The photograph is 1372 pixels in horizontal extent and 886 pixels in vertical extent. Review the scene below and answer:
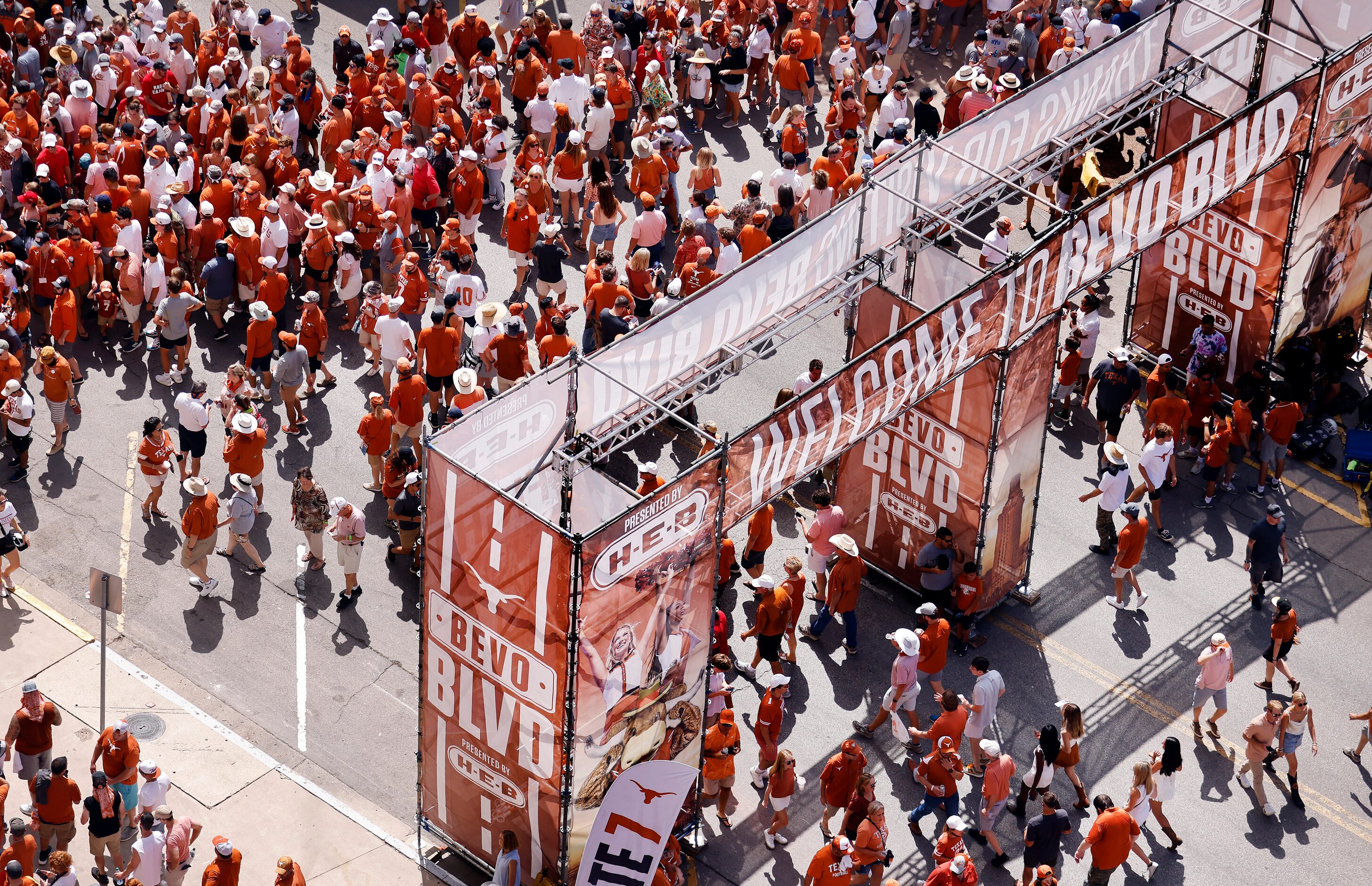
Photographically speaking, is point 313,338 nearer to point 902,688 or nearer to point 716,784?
point 716,784

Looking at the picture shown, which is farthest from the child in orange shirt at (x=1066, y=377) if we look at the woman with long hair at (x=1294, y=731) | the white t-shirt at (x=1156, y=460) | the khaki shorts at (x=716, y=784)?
the khaki shorts at (x=716, y=784)

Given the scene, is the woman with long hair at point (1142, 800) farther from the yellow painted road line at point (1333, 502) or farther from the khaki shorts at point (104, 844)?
the khaki shorts at point (104, 844)

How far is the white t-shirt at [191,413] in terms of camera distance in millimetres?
23828

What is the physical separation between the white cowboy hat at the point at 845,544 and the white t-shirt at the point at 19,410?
1031 centimetres

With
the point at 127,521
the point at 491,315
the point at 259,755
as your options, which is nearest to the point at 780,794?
the point at 259,755

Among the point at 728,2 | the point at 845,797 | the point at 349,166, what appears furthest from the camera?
the point at 728,2

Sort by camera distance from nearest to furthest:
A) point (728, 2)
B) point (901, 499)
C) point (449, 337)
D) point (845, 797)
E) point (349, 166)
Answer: point (845, 797), point (901, 499), point (449, 337), point (349, 166), point (728, 2)

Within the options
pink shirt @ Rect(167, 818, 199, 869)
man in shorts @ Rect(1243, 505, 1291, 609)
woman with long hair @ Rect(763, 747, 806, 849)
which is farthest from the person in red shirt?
man in shorts @ Rect(1243, 505, 1291, 609)

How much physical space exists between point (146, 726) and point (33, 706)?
1.62 meters

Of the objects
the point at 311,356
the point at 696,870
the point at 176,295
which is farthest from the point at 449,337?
the point at 696,870

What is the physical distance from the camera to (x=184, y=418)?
23.9 meters

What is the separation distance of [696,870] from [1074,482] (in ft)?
27.4

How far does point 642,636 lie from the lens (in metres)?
18.2

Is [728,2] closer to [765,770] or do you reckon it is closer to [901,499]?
[901,499]
